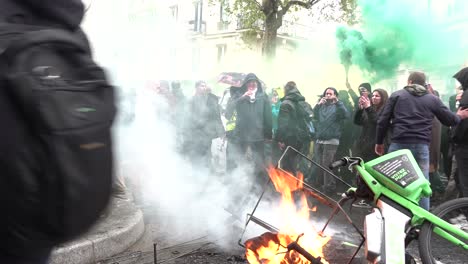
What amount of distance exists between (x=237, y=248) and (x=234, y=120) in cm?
312

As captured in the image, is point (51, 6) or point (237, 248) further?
point (237, 248)

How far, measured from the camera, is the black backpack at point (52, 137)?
31.8 inches

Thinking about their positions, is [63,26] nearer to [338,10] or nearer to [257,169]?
[257,169]

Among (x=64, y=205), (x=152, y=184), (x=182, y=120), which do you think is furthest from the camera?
(x=182, y=120)

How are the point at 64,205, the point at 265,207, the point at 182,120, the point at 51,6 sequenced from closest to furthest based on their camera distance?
the point at 64,205 → the point at 51,6 → the point at 265,207 → the point at 182,120

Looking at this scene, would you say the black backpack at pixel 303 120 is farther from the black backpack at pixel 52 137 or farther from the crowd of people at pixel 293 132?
the black backpack at pixel 52 137

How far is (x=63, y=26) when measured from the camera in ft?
3.17

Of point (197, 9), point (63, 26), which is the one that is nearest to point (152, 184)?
point (197, 9)

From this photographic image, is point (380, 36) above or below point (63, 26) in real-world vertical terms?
above

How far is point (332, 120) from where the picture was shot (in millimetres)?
6891

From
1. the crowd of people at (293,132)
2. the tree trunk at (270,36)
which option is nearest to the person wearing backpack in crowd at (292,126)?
→ the crowd of people at (293,132)

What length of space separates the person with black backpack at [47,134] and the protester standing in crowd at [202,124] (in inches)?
228

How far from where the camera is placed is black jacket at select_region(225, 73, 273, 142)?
256 inches

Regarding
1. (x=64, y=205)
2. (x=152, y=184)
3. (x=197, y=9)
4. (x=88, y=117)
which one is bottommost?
(x=152, y=184)
